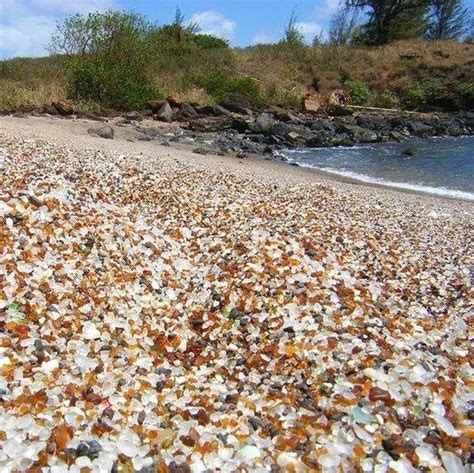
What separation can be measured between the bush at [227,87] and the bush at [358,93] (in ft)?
32.5

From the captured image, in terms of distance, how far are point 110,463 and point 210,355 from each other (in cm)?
153

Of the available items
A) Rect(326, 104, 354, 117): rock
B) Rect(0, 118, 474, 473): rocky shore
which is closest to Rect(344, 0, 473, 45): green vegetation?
Rect(326, 104, 354, 117): rock

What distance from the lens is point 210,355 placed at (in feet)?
13.9

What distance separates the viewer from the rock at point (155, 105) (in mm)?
24767

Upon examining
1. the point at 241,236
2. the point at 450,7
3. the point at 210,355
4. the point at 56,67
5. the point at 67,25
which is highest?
the point at 450,7

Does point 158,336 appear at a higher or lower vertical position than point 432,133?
lower

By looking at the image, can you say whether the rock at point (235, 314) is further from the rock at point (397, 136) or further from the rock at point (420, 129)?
the rock at point (420, 129)

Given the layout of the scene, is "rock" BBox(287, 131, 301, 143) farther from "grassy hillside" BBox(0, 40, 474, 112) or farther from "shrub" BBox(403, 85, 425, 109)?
"shrub" BBox(403, 85, 425, 109)

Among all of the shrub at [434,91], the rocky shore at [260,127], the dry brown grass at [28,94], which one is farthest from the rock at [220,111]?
the shrub at [434,91]

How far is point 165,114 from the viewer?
77.7 ft

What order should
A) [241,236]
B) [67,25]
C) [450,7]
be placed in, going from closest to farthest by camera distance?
[241,236], [67,25], [450,7]

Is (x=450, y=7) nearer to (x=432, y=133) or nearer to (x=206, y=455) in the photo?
(x=432, y=133)

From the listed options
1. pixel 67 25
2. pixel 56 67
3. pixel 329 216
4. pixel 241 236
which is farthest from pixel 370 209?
pixel 56 67

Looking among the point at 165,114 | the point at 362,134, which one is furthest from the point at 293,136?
the point at 165,114
